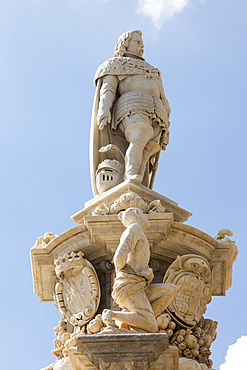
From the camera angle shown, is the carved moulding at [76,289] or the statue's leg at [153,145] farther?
the statue's leg at [153,145]

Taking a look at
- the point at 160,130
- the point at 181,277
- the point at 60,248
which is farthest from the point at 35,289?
the point at 160,130

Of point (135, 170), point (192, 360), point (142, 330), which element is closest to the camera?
point (142, 330)

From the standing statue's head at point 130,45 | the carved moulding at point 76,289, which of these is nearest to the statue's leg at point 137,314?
the carved moulding at point 76,289

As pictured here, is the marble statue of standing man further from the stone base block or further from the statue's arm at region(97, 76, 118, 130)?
the stone base block

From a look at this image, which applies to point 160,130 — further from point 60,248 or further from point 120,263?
point 120,263

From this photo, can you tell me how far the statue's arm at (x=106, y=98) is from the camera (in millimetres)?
16469

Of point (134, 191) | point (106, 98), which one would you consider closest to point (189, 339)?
point (134, 191)

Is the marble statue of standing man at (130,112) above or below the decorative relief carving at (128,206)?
above

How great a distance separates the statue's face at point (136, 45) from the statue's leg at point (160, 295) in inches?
234

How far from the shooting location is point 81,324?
46.6ft

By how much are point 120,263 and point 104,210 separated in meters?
1.94

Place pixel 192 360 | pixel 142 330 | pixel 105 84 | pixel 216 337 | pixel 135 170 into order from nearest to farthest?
1. pixel 142 330
2. pixel 192 360
3. pixel 216 337
4. pixel 135 170
5. pixel 105 84

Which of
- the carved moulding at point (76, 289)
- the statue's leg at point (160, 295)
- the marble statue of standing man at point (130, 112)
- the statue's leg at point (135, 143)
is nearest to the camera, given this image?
the statue's leg at point (160, 295)

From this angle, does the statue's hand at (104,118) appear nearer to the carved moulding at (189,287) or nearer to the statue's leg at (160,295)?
the carved moulding at (189,287)
